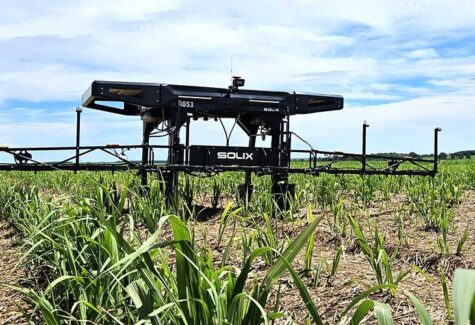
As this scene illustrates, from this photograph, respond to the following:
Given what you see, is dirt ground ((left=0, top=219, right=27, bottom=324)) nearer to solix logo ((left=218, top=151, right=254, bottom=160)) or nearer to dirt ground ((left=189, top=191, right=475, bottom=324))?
dirt ground ((left=189, top=191, right=475, bottom=324))

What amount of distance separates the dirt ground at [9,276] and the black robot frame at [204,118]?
1.93 meters

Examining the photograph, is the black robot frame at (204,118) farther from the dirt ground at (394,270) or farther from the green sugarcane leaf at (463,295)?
the green sugarcane leaf at (463,295)

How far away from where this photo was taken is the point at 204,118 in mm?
9766

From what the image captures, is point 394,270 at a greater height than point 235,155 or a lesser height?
lesser

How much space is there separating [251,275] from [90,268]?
1203 mm

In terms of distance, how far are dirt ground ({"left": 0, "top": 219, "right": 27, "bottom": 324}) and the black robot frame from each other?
1.93m

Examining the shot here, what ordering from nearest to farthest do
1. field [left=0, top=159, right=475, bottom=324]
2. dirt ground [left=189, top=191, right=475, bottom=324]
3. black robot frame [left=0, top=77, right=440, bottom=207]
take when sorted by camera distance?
field [left=0, top=159, right=475, bottom=324], dirt ground [left=189, top=191, right=475, bottom=324], black robot frame [left=0, top=77, right=440, bottom=207]

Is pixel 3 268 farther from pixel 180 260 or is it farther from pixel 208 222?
pixel 180 260

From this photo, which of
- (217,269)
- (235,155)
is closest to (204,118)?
(235,155)

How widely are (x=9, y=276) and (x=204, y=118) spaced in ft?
19.2

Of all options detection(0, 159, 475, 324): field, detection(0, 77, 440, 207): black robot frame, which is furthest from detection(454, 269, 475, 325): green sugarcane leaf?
detection(0, 77, 440, 207): black robot frame

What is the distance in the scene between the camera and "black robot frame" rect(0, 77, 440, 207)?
8906 mm

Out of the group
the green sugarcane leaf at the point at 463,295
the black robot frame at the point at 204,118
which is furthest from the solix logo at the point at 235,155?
the green sugarcane leaf at the point at 463,295

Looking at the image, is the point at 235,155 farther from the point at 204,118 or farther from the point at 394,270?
the point at 394,270
